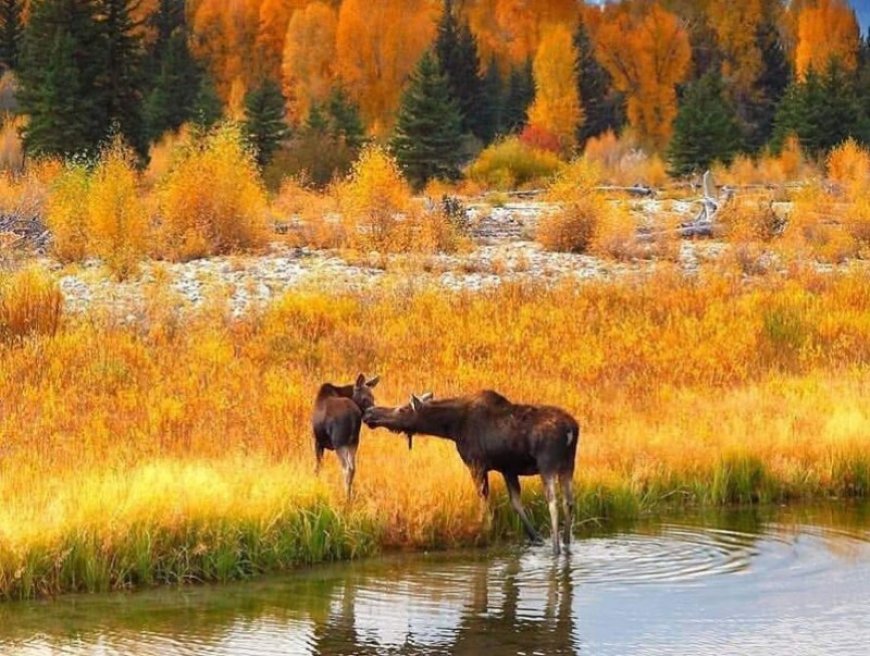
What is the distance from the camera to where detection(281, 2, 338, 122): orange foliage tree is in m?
88.1

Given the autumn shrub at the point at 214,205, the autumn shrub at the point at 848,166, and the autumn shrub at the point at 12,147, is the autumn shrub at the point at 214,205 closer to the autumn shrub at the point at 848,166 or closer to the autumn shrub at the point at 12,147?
the autumn shrub at the point at 848,166

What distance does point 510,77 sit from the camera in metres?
84.9

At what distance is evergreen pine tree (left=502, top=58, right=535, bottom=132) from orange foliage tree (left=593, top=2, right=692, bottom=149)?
8.83 meters

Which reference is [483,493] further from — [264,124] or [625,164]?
[625,164]

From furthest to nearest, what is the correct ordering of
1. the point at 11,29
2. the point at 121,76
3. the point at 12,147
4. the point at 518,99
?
the point at 518,99 → the point at 11,29 → the point at 12,147 → the point at 121,76

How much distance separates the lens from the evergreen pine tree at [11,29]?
72.9 metres

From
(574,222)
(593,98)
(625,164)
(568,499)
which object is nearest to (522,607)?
(568,499)

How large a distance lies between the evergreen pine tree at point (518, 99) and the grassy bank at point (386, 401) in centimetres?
5495

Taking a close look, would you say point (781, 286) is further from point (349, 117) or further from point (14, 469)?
point (349, 117)

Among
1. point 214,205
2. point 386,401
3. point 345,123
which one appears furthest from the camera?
point 345,123

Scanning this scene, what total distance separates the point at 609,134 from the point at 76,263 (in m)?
45.8

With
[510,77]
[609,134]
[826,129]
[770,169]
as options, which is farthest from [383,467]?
[510,77]

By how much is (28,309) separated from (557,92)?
57.8 metres

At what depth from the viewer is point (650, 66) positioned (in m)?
94.5
